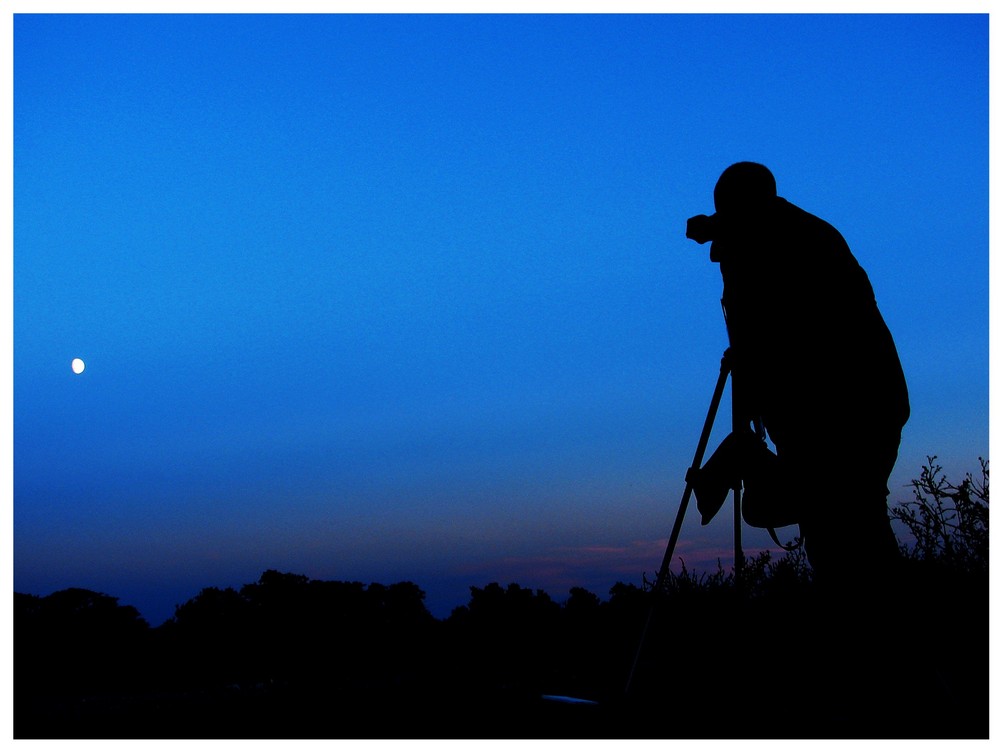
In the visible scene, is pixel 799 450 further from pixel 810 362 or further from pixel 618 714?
Answer: pixel 618 714

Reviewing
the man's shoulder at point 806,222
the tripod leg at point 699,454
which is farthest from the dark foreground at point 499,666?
the man's shoulder at point 806,222

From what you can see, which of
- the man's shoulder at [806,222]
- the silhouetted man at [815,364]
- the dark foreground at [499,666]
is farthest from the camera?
the man's shoulder at [806,222]

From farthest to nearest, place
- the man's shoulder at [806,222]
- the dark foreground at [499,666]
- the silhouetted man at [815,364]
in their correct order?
the man's shoulder at [806,222], the silhouetted man at [815,364], the dark foreground at [499,666]

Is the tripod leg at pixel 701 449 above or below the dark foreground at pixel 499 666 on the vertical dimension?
above

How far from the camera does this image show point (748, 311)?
4.17 metres

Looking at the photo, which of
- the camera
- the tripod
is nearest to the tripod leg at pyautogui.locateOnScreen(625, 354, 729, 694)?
the tripod

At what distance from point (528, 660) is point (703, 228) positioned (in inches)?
113

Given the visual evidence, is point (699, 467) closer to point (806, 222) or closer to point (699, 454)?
point (699, 454)

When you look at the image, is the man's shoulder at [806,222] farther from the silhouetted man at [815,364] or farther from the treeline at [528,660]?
the treeline at [528,660]

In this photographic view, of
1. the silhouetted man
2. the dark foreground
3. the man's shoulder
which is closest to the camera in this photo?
the dark foreground

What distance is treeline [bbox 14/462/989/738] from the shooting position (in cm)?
353

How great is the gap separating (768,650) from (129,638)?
12.3ft

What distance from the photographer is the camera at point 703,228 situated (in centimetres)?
424

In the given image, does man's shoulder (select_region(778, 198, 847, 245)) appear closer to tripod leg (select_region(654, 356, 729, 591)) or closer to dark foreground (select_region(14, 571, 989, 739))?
tripod leg (select_region(654, 356, 729, 591))
